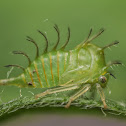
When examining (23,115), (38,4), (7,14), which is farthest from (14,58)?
(23,115)

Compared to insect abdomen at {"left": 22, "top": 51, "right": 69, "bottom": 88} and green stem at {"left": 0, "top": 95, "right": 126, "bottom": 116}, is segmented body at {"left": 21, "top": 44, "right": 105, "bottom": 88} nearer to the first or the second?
insect abdomen at {"left": 22, "top": 51, "right": 69, "bottom": 88}

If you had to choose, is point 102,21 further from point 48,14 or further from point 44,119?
point 44,119

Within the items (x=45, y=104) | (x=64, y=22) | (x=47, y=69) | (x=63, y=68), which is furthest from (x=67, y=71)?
(x=64, y=22)

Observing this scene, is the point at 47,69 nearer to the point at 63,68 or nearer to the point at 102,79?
the point at 63,68

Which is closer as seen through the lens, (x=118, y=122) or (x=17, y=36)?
(x=118, y=122)

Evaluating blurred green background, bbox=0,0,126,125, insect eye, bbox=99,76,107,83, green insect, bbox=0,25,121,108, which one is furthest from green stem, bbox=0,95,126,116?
blurred green background, bbox=0,0,126,125

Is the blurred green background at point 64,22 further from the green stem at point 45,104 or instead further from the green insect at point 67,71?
the green stem at point 45,104
